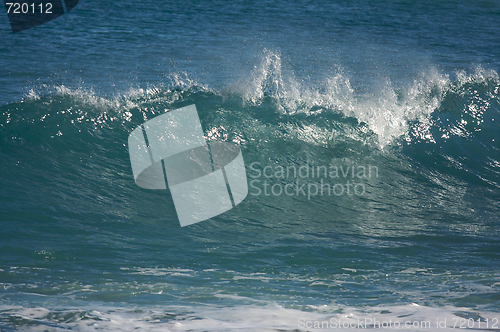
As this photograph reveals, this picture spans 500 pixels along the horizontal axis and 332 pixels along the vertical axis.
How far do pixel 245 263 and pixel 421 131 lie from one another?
16.4ft

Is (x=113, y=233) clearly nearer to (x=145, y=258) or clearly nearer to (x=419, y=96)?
(x=145, y=258)

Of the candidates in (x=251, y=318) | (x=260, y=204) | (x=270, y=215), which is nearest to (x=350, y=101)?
(x=260, y=204)

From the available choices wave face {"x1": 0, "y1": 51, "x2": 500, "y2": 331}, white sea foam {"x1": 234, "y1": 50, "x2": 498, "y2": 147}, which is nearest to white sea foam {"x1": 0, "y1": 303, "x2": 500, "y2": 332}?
wave face {"x1": 0, "y1": 51, "x2": 500, "y2": 331}

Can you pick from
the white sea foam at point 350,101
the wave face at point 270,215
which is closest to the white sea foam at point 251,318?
the wave face at point 270,215

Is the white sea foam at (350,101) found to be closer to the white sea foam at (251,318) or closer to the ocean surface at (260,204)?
the ocean surface at (260,204)

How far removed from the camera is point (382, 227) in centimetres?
508

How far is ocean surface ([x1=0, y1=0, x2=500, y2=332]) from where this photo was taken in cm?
314

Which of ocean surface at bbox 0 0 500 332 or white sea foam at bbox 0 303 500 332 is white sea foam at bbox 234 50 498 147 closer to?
ocean surface at bbox 0 0 500 332

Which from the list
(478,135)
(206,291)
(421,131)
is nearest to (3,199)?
(206,291)

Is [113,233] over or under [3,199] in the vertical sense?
under

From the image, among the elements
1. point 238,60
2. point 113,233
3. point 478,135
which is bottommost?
point 113,233

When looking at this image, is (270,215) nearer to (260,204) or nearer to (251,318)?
(260,204)

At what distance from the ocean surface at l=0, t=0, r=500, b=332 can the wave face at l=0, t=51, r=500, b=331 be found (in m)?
0.02

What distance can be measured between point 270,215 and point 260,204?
1.16ft
